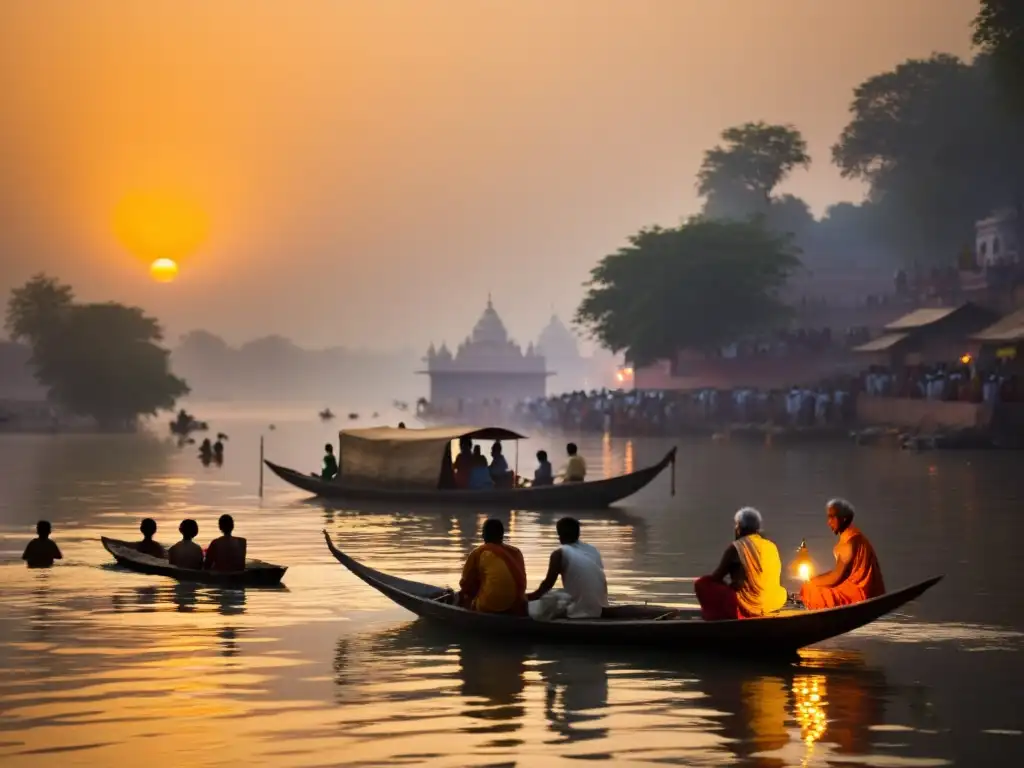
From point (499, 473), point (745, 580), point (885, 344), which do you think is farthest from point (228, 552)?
point (885, 344)

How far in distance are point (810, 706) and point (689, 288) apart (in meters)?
57.8

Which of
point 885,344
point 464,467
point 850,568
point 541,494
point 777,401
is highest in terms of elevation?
point 885,344

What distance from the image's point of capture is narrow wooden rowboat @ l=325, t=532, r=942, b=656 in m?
11.6

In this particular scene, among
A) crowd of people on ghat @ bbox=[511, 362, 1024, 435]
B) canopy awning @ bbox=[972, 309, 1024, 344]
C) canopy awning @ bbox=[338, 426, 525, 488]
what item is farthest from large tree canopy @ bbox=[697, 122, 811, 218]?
canopy awning @ bbox=[338, 426, 525, 488]

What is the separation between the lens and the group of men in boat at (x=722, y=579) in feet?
39.1

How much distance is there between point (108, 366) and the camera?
8969cm

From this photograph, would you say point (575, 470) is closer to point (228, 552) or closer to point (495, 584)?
point (228, 552)

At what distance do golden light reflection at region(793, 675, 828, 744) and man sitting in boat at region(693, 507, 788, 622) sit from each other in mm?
647

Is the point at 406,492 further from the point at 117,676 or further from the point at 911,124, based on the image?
the point at 911,124

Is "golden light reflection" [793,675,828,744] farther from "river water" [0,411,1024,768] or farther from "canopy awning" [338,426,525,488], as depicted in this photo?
"canopy awning" [338,426,525,488]

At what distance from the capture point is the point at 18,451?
58844 mm

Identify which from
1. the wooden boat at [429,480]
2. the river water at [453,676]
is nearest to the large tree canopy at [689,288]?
the wooden boat at [429,480]

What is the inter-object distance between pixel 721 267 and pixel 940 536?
45674 millimetres

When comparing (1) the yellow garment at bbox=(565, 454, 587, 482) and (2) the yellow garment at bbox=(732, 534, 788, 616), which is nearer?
(2) the yellow garment at bbox=(732, 534, 788, 616)
